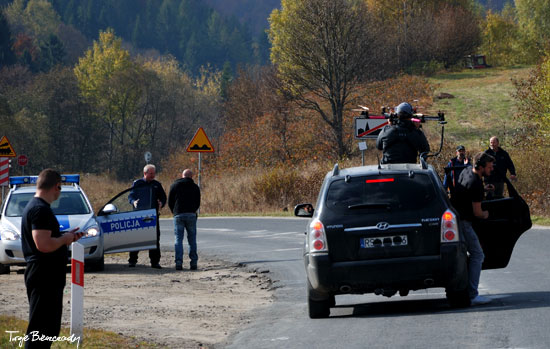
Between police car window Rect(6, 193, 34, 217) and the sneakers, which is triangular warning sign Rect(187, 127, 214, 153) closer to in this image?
police car window Rect(6, 193, 34, 217)

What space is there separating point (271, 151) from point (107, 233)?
112ft

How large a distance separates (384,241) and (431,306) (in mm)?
1449

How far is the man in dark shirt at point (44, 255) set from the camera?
747cm

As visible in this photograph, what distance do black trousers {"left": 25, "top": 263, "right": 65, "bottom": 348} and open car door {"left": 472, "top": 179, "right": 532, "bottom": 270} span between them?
18.8ft

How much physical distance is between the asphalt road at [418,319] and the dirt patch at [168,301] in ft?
1.21

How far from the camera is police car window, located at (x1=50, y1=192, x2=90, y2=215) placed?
1750cm

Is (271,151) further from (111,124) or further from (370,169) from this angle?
(111,124)

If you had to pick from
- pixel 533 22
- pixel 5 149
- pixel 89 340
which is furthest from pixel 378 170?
pixel 533 22

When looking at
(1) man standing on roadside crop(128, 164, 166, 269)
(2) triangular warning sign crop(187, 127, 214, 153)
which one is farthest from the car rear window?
(2) triangular warning sign crop(187, 127, 214, 153)

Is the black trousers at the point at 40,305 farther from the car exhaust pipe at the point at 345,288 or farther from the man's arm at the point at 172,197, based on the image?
the man's arm at the point at 172,197

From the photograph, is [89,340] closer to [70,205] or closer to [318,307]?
[318,307]

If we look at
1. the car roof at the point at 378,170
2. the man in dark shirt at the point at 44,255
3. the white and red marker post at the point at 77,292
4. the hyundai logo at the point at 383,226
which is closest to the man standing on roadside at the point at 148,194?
the car roof at the point at 378,170

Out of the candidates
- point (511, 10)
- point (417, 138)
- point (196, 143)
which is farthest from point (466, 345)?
point (511, 10)

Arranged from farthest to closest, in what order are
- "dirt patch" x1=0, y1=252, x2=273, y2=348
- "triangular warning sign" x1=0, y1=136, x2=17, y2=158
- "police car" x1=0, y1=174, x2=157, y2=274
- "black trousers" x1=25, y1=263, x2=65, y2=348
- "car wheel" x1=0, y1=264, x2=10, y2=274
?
"triangular warning sign" x1=0, y1=136, x2=17, y2=158 < "car wheel" x1=0, y1=264, x2=10, y2=274 < "police car" x1=0, y1=174, x2=157, y2=274 < "dirt patch" x1=0, y1=252, x2=273, y2=348 < "black trousers" x1=25, y1=263, x2=65, y2=348
